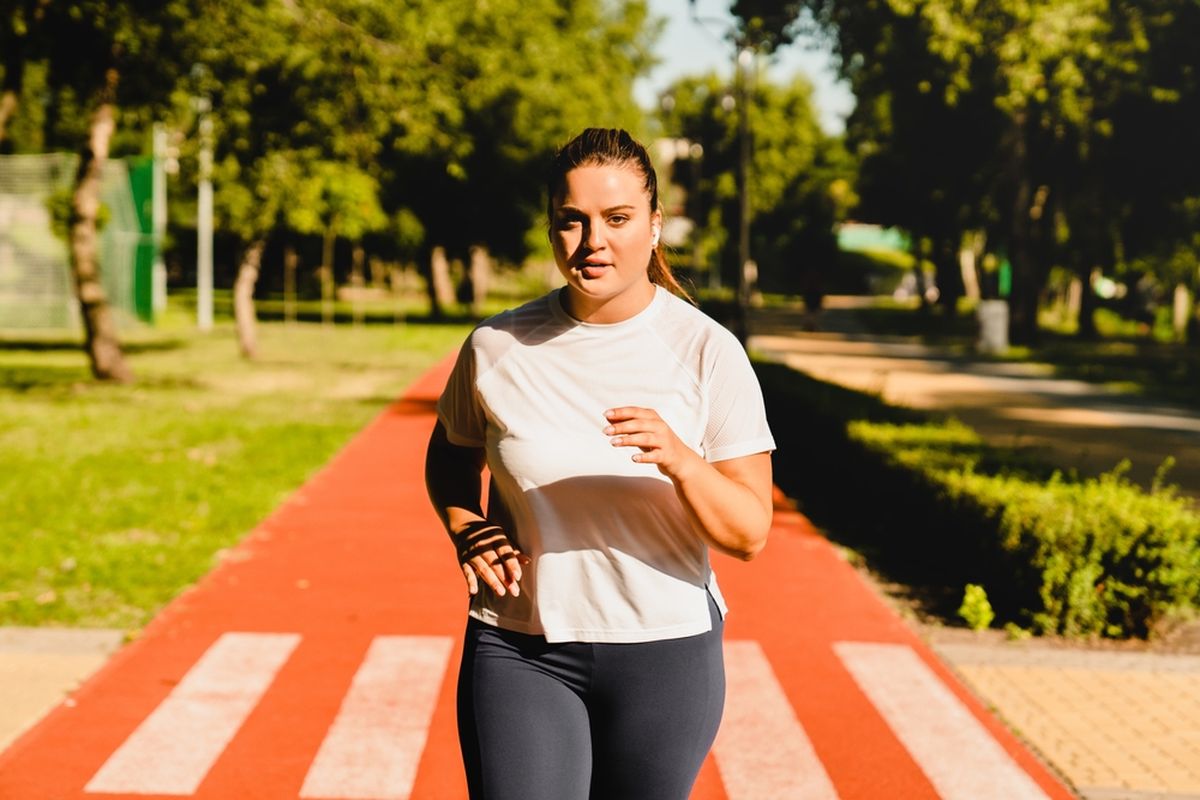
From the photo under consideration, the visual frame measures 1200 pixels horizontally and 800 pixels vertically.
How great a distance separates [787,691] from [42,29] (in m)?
14.2

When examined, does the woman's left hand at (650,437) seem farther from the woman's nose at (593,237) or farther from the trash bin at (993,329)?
the trash bin at (993,329)

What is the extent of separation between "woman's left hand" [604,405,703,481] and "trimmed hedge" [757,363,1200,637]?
19.3ft

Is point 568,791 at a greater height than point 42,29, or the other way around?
point 42,29

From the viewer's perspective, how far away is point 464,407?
2.93m

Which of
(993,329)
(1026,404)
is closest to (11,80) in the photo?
(1026,404)

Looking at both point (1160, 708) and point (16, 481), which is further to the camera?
point (16, 481)

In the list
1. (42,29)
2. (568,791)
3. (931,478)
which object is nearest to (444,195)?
(42,29)

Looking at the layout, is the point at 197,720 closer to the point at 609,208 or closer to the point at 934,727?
the point at 934,727

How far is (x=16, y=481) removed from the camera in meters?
13.1

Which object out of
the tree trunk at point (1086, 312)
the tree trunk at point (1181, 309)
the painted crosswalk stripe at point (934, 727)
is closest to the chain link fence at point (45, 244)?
the painted crosswalk stripe at point (934, 727)

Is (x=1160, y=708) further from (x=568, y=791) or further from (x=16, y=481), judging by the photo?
(x=16, y=481)

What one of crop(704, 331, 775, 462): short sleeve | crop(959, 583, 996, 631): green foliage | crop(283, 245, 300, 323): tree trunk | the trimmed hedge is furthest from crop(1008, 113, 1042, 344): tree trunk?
crop(704, 331, 775, 462): short sleeve

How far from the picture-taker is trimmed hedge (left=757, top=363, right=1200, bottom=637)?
26.1 feet

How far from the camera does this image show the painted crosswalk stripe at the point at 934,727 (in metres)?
5.68
